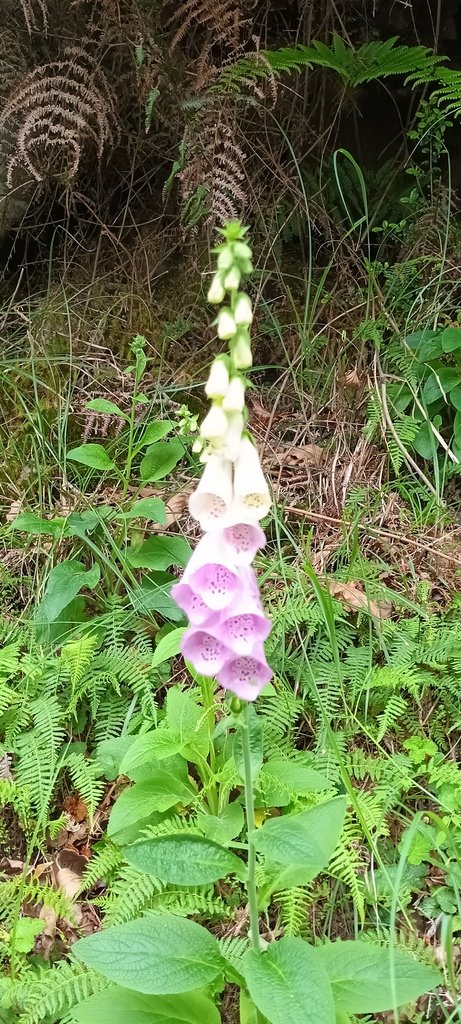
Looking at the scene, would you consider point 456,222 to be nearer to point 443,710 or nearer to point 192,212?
point 192,212

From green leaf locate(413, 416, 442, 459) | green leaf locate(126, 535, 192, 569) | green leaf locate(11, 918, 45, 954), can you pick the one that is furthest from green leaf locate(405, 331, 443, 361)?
green leaf locate(11, 918, 45, 954)

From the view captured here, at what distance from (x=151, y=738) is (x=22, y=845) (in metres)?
0.68

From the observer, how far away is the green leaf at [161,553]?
2.77 metres

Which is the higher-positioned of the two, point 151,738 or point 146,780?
point 151,738

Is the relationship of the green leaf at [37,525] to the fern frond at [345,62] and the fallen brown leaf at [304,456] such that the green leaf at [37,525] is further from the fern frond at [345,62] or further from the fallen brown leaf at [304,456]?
the fern frond at [345,62]

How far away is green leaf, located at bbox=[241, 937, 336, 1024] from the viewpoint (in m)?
1.38

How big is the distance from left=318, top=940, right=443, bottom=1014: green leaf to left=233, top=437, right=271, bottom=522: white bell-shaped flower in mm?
967

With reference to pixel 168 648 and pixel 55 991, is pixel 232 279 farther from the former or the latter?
pixel 55 991

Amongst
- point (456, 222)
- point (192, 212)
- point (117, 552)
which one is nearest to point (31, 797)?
point (117, 552)

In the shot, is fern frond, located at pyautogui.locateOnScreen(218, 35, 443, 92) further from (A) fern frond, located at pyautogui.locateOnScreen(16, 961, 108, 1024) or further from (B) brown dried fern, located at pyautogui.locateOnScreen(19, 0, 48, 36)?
(A) fern frond, located at pyautogui.locateOnScreen(16, 961, 108, 1024)

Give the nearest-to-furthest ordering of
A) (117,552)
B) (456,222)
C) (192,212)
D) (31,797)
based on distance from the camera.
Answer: (31,797) < (117,552) < (192,212) < (456,222)

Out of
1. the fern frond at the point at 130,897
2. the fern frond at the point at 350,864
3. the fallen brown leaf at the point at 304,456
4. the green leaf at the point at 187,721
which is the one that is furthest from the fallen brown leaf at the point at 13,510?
the fern frond at the point at 350,864

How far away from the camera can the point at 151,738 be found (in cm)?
210

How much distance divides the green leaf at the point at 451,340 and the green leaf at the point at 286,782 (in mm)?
1969
